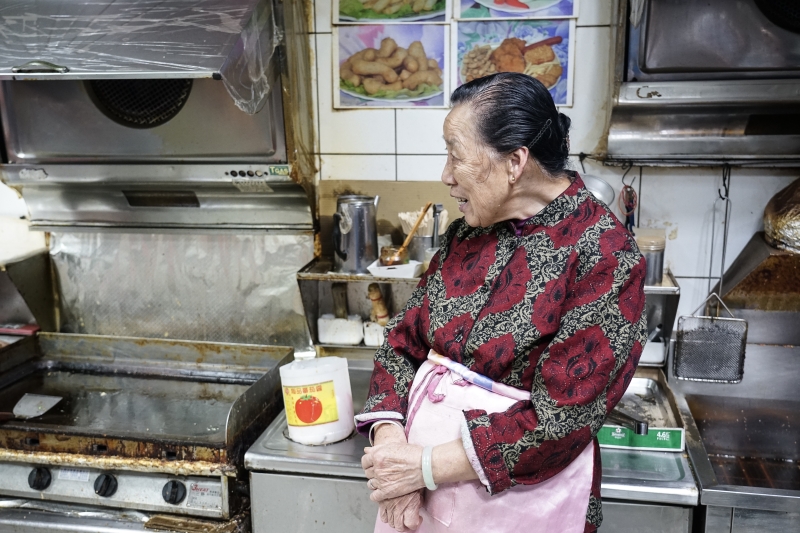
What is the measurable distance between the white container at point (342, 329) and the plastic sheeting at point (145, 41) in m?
0.72

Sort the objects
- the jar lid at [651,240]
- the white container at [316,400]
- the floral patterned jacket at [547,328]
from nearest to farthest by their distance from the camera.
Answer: the floral patterned jacket at [547,328] < the white container at [316,400] < the jar lid at [651,240]

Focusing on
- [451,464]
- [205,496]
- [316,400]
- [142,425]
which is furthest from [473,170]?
[142,425]

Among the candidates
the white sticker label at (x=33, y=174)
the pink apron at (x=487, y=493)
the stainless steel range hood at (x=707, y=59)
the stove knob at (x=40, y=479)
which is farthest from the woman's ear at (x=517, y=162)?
the white sticker label at (x=33, y=174)

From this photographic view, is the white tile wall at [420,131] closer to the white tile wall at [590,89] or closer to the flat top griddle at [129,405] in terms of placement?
the white tile wall at [590,89]

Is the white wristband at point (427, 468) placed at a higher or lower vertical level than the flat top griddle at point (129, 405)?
higher

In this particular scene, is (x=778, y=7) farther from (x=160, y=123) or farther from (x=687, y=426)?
(x=160, y=123)

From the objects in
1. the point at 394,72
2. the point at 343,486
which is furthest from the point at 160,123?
the point at 343,486

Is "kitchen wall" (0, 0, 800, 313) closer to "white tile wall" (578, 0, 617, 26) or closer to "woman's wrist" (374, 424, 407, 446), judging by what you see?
"white tile wall" (578, 0, 617, 26)

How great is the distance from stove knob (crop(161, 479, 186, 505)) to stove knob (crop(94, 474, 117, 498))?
0.14 metres

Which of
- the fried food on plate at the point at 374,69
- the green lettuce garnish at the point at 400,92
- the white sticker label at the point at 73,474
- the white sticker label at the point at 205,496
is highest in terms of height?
the fried food on plate at the point at 374,69

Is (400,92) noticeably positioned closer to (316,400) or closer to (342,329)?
(342,329)

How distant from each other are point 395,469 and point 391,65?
132cm

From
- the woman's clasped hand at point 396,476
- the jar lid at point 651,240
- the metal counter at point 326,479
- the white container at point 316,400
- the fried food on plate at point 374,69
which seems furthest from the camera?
the fried food on plate at point 374,69

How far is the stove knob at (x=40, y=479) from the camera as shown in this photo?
1.72 metres
